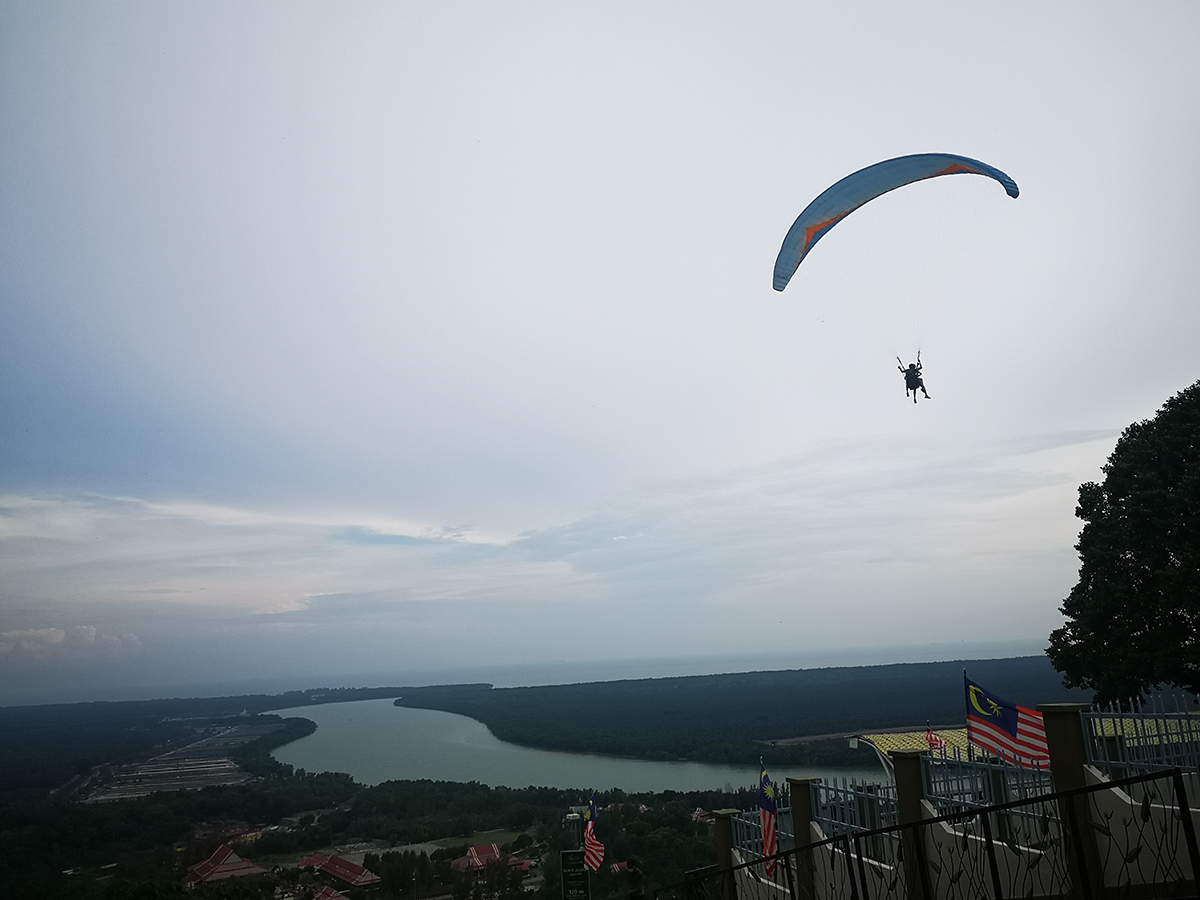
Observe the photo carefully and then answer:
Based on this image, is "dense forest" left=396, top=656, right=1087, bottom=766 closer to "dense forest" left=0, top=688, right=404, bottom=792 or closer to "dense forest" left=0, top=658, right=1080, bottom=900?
"dense forest" left=0, top=658, right=1080, bottom=900

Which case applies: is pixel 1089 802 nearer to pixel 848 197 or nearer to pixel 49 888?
pixel 848 197

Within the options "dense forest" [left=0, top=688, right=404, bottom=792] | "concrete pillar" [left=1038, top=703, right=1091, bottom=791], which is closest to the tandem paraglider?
"concrete pillar" [left=1038, top=703, right=1091, bottom=791]

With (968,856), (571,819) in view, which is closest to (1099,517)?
(968,856)

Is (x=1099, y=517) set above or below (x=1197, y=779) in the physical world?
above

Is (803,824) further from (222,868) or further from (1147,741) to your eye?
(222,868)

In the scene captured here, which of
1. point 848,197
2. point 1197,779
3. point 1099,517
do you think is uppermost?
point 848,197

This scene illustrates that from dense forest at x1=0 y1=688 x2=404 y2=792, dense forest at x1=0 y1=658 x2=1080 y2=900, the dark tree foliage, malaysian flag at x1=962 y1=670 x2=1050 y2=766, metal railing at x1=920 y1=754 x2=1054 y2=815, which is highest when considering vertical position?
the dark tree foliage

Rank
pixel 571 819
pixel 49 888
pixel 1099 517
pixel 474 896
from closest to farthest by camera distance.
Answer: pixel 1099 517, pixel 474 896, pixel 49 888, pixel 571 819
